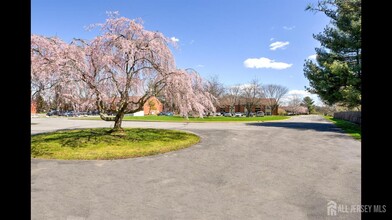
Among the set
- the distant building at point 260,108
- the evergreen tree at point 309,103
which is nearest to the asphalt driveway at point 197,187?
the distant building at point 260,108

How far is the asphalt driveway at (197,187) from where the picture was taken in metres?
4.52

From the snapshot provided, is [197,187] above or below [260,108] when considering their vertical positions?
below

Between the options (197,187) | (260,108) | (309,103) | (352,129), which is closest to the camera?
(197,187)

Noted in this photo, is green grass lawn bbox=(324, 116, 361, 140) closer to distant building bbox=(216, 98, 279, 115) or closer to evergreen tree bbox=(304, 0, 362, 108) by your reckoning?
evergreen tree bbox=(304, 0, 362, 108)

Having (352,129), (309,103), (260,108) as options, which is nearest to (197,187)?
(352,129)

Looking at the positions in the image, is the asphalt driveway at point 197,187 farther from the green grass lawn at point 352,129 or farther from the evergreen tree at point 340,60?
the evergreen tree at point 340,60

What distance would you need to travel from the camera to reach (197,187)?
588 cm

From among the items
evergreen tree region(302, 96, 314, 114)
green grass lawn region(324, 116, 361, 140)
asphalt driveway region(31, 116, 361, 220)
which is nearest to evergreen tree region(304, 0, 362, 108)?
green grass lawn region(324, 116, 361, 140)

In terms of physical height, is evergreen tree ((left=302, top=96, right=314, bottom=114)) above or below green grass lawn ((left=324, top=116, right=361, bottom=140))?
above

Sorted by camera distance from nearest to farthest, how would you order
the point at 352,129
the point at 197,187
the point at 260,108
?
1. the point at 197,187
2. the point at 352,129
3. the point at 260,108

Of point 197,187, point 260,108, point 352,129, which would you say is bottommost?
point 197,187

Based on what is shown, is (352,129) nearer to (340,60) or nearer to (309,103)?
(340,60)

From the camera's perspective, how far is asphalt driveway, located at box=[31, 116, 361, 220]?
4516 mm
